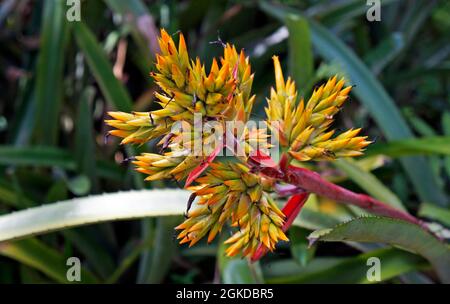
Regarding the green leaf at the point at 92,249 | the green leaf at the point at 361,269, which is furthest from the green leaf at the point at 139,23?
the green leaf at the point at 361,269

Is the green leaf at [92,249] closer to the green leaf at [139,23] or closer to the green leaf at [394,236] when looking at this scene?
the green leaf at [139,23]

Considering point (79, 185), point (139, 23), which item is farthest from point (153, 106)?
point (79, 185)

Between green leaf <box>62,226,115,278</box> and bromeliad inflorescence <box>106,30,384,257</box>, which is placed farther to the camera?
green leaf <box>62,226,115,278</box>

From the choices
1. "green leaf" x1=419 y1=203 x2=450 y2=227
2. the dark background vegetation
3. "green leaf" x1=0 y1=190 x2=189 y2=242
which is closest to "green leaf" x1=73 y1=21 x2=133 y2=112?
the dark background vegetation

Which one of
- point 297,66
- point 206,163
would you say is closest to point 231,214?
point 206,163

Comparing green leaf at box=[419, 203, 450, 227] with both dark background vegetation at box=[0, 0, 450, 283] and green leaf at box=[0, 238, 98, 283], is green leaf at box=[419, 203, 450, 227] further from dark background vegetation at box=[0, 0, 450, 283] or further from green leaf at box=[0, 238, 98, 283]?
green leaf at box=[0, 238, 98, 283]

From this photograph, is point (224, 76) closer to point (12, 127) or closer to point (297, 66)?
point (297, 66)
